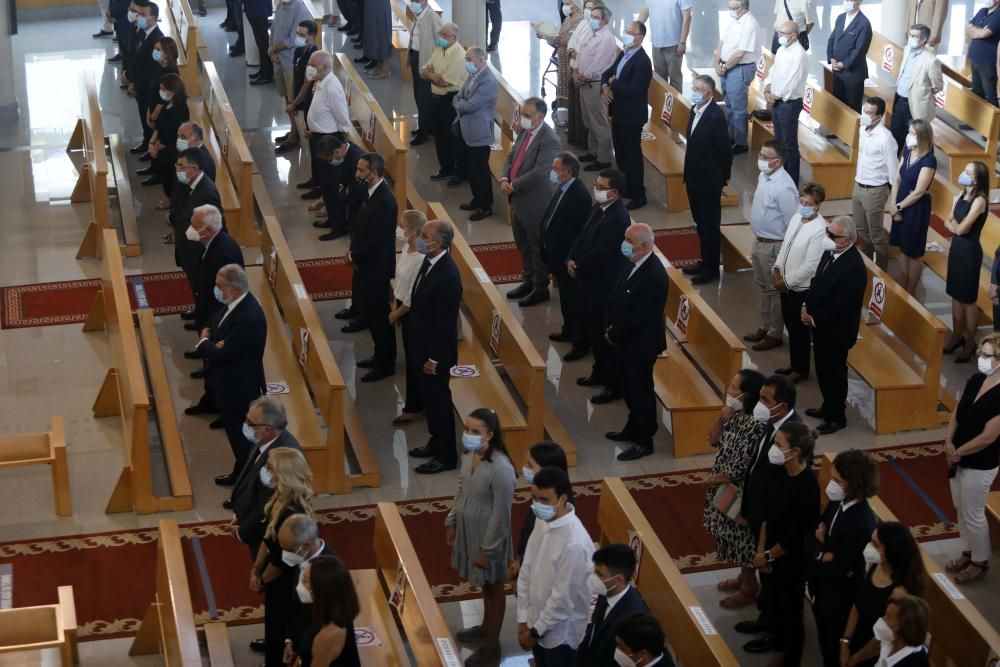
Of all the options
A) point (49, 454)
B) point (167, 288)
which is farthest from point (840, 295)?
point (167, 288)

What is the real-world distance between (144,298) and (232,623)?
468 centimetres

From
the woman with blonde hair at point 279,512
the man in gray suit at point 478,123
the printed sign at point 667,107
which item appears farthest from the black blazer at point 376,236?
the printed sign at point 667,107

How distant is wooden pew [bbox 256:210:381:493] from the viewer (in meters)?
9.75

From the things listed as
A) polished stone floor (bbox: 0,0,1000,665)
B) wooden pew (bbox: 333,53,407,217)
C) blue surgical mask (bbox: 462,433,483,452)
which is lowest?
polished stone floor (bbox: 0,0,1000,665)

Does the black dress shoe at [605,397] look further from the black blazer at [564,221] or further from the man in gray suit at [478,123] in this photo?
the man in gray suit at [478,123]

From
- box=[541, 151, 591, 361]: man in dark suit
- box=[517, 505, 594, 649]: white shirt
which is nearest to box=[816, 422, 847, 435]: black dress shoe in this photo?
box=[541, 151, 591, 361]: man in dark suit

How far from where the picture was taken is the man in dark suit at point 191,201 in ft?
36.9

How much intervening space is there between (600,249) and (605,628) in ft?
14.7

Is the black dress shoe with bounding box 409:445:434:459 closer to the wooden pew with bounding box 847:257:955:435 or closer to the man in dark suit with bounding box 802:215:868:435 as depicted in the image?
the man in dark suit with bounding box 802:215:868:435

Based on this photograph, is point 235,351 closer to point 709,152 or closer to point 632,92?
point 709,152

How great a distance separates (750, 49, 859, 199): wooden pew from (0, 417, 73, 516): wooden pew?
8.10m

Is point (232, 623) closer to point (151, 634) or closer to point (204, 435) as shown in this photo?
point (151, 634)

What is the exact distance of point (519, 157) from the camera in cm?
1223

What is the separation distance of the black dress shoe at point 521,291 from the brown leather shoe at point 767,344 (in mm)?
1982
